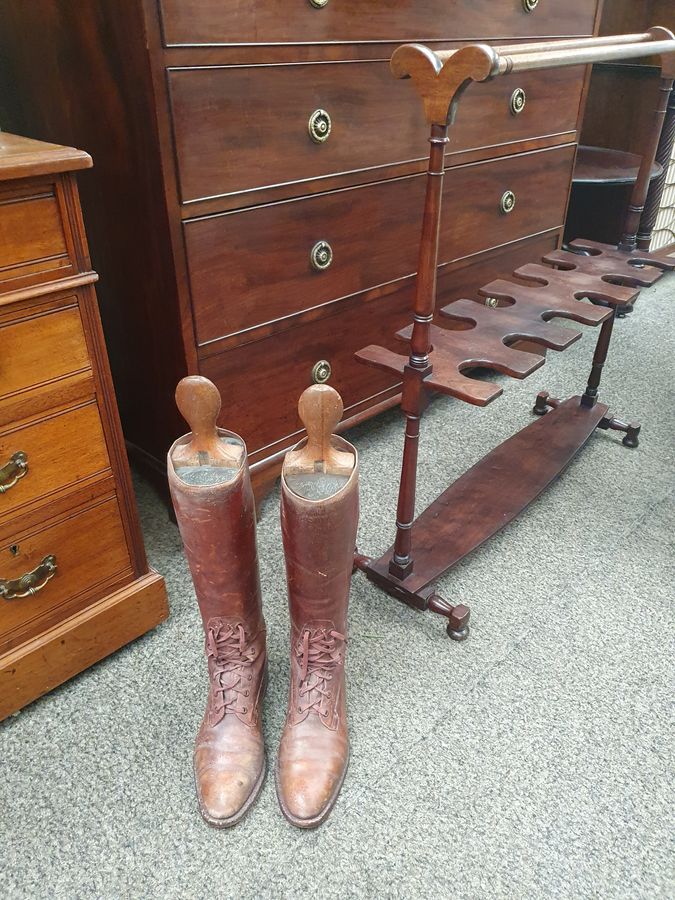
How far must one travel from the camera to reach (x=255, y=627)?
3.50 ft

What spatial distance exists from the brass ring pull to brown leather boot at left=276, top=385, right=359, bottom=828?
537 millimetres

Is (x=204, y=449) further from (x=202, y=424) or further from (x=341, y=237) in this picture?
(x=341, y=237)

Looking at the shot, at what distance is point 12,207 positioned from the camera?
33.2 inches

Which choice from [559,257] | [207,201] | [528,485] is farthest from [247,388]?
[559,257]

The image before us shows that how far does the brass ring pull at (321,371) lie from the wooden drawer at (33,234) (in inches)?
26.0

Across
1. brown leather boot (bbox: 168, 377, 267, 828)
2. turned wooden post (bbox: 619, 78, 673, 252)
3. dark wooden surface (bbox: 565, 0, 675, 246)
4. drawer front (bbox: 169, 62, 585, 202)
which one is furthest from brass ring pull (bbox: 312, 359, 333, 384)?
dark wooden surface (bbox: 565, 0, 675, 246)

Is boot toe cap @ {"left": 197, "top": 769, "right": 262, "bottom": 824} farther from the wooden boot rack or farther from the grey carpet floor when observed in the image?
the wooden boot rack

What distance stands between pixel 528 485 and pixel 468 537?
0.25 meters

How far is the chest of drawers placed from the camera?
1.09 metres

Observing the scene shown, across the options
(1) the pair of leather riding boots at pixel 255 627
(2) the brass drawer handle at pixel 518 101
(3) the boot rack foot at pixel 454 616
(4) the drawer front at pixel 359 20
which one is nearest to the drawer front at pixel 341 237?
(2) the brass drawer handle at pixel 518 101

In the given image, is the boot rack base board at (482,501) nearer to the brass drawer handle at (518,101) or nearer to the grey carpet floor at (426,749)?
the grey carpet floor at (426,749)

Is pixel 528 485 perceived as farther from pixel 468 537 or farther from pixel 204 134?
pixel 204 134

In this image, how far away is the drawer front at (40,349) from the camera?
90 centimetres

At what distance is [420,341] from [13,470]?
0.62 metres
